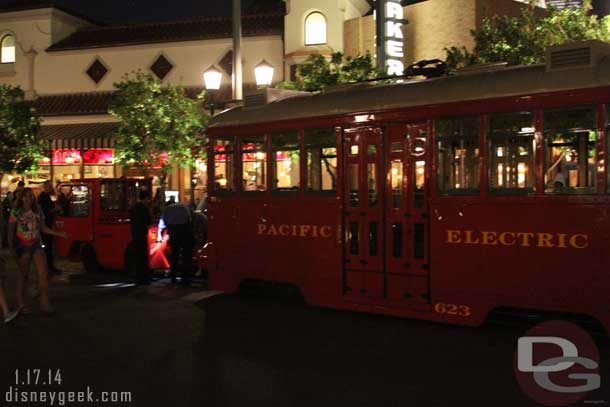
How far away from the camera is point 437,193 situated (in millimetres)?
8695

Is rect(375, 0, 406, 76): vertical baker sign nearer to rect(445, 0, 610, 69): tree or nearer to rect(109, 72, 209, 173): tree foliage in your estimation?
rect(445, 0, 610, 69): tree

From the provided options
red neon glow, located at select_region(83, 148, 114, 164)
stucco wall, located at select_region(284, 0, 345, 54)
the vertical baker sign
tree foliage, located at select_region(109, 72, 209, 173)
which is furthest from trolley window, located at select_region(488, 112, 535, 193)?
red neon glow, located at select_region(83, 148, 114, 164)

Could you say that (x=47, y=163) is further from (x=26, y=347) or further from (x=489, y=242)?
(x=489, y=242)

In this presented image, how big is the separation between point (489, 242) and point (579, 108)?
1.78 m

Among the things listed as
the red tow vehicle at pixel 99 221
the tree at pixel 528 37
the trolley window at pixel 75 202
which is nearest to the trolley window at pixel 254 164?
the red tow vehicle at pixel 99 221

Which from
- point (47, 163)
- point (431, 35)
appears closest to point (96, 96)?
point (47, 163)

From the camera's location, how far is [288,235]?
1035 centimetres

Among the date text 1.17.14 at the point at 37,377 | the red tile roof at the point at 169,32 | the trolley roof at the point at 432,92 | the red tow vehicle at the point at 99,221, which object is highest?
the red tile roof at the point at 169,32

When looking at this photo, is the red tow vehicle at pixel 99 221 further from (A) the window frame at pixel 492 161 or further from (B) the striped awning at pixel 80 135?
(B) the striped awning at pixel 80 135

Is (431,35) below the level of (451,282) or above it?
above

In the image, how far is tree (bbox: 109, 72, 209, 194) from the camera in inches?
852

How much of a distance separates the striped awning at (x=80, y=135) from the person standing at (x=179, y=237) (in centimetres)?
1531

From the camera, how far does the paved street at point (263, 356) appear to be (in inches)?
249

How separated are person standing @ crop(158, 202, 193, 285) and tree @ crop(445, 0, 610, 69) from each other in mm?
8004
